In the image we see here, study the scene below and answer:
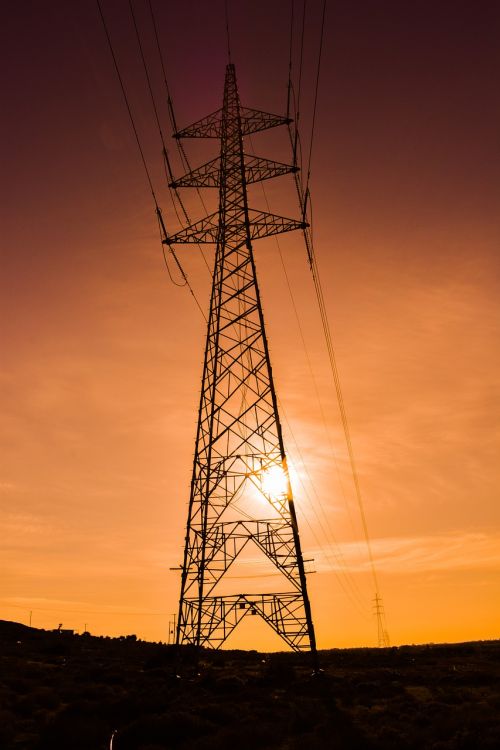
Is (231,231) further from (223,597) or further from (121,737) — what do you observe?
(121,737)

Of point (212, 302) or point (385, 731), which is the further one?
point (212, 302)

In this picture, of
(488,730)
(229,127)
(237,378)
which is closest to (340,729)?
(488,730)

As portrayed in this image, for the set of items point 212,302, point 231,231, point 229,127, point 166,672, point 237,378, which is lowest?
point 166,672

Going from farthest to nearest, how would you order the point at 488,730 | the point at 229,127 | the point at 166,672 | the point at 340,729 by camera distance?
the point at 166,672 < the point at 229,127 < the point at 340,729 < the point at 488,730

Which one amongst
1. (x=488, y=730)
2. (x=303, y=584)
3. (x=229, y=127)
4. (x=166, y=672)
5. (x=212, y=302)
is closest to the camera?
(x=488, y=730)

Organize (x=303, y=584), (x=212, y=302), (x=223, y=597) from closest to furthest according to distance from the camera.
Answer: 1. (x=303, y=584)
2. (x=223, y=597)
3. (x=212, y=302)

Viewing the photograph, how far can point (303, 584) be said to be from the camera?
22.9 m

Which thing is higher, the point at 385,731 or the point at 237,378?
the point at 237,378

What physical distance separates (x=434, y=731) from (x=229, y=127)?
1102 inches

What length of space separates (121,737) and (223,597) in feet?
25.3

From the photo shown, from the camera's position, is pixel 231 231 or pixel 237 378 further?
pixel 231 231

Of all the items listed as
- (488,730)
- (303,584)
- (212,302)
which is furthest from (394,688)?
(212,302)

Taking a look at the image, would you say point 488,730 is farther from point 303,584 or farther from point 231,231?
point 231,231

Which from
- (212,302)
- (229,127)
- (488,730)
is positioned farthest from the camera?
(229,127)
